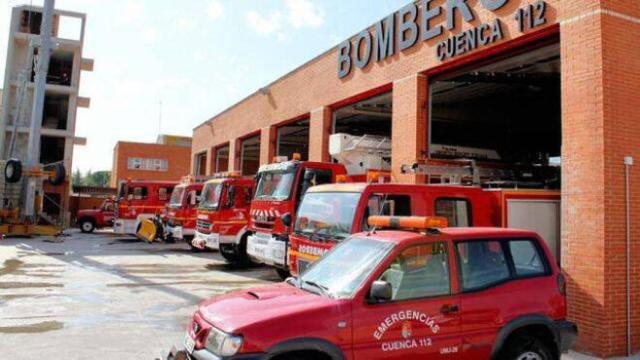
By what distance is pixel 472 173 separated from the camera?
10.3 m

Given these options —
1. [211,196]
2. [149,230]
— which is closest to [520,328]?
[211,196]

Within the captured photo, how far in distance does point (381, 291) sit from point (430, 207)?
4109 millimetres

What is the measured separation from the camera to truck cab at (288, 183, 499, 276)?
7.82m

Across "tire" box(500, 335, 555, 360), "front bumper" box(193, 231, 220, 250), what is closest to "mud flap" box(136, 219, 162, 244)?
"front bumper" box(193, 231, 220, 250)

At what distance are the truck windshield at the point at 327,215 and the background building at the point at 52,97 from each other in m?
28.6

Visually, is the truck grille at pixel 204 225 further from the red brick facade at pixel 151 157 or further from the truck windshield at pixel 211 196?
the red brick facade at pixel 151 157

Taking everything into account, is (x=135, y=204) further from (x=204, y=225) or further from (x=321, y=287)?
(x=321, y=287)

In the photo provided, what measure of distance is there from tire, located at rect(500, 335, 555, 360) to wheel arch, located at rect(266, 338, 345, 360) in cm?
180

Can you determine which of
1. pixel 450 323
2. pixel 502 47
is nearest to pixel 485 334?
pixel 450 323

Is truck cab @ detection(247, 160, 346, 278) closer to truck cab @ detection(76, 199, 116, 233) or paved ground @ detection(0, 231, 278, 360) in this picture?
paved ground @ detection(0, 231, 278, 360)

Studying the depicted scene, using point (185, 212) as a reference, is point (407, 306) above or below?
below

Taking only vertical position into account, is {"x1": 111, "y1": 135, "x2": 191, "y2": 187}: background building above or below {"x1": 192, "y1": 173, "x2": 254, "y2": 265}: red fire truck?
above

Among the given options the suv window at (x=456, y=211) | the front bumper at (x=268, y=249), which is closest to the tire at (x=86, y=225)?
the front bumper at (x=268, y=249)

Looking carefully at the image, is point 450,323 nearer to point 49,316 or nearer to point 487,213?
point 487,213
